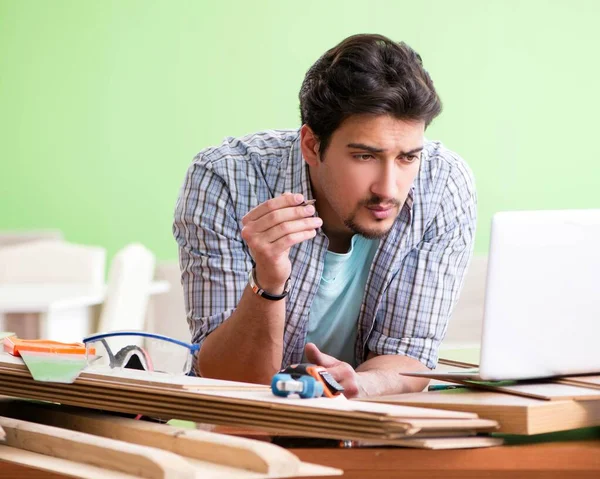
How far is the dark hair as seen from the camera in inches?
66.7

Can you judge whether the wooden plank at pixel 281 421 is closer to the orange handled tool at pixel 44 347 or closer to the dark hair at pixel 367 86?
the orange handled tool at pixel 44 347

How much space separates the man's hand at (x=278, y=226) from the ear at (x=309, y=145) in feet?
0.79

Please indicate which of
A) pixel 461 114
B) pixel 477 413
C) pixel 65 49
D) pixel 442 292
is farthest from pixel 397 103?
pixel 65 49

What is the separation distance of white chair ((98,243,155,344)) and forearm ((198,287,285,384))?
4.94ft

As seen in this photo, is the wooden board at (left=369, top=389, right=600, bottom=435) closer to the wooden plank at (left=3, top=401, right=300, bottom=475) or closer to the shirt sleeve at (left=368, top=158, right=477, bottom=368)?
the wooden plank at (left=3, top=401, right=300, bottom=475)

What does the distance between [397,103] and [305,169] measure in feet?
1.00

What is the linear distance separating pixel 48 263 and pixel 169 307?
0.65m

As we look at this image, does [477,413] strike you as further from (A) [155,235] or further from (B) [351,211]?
(A) [155,235]

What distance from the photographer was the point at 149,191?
4840 mm

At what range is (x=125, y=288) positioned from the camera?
3.35 meters

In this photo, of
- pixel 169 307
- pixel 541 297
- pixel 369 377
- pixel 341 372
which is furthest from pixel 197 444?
pixel 169 307

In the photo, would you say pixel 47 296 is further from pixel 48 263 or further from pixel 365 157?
pixel 365 157

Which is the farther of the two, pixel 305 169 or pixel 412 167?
pixel 305 169

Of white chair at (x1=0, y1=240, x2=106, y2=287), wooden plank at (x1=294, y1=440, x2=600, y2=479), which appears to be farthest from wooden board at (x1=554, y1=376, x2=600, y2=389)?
white chair at (x1=0, y1=240, x2=106, y2=287)
